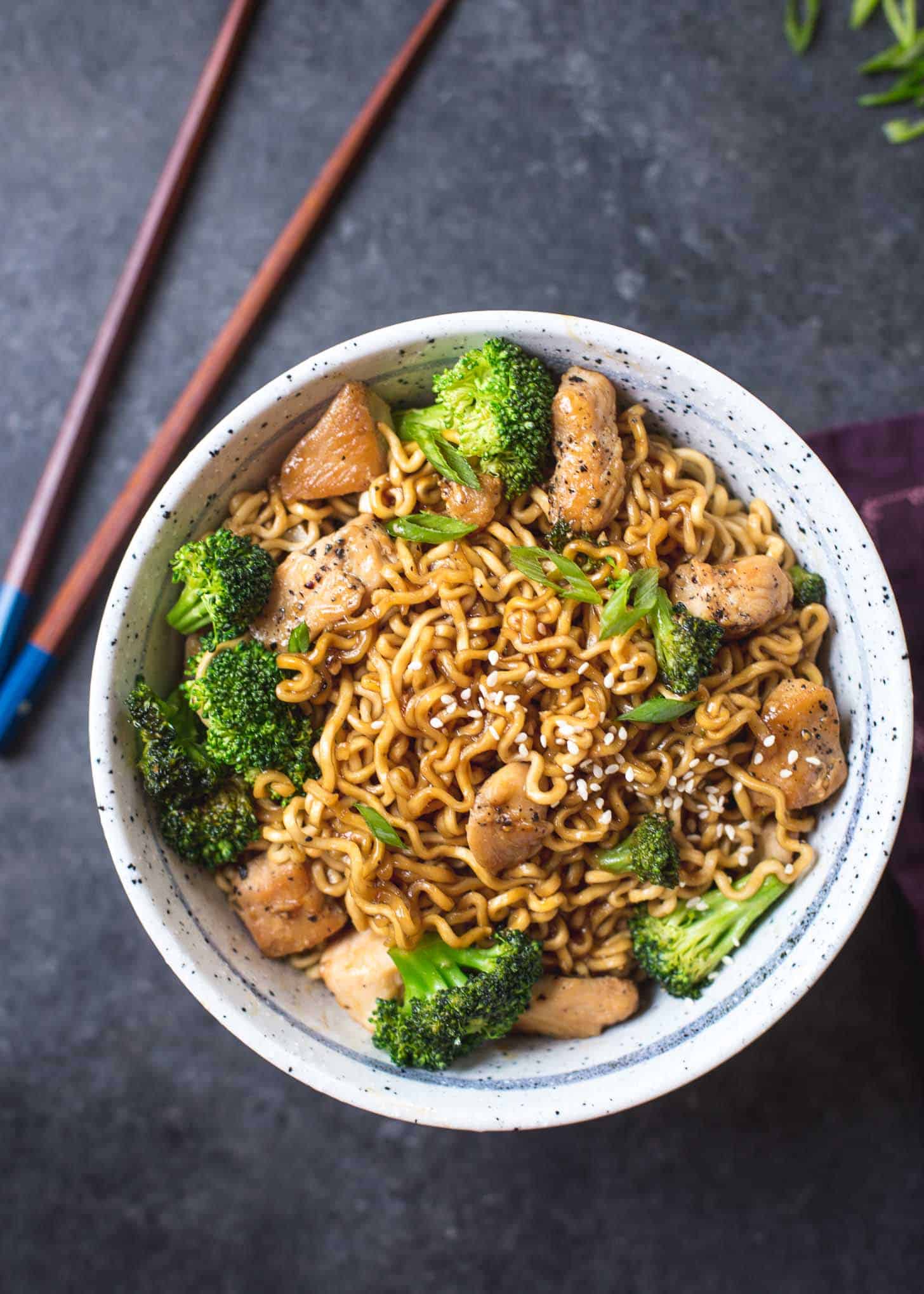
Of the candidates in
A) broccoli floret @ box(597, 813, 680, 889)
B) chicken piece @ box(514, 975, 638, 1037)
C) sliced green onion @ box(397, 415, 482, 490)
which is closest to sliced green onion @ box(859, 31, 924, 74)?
sliced green onion @ box(397, 415, 482, 490)

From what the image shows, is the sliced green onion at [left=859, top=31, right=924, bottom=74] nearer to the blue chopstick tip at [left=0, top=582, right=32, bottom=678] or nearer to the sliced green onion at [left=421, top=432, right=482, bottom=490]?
the sliced green onion at [left=421, top=432, right=482, bottom=490]

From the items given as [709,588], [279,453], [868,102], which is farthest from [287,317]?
[868,102]

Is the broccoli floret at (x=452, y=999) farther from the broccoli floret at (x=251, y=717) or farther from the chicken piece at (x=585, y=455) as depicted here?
the chicken piece at (x=585, y=455)

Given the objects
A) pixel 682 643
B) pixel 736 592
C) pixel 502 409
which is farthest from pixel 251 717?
pixel 736 592

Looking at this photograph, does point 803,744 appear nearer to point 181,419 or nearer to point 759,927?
point 759,927

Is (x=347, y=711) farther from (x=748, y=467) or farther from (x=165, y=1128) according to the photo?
(x=165, y=1128)

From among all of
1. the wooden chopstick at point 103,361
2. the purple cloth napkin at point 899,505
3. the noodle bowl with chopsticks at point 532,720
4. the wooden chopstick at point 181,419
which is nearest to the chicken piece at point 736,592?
the noodle bowl with chopsticks at point 532,720
